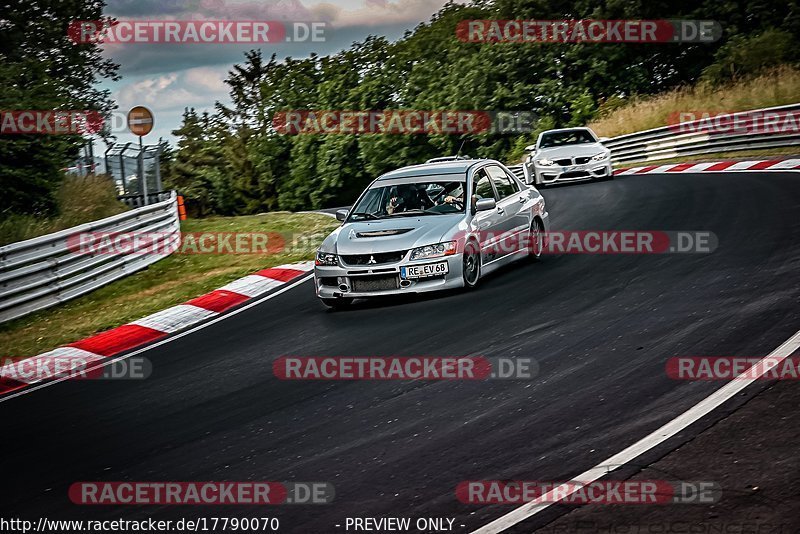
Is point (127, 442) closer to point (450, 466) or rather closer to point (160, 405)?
point (160, 405)

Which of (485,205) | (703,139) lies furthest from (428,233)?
(703,139)

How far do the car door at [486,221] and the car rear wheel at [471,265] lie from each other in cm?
17

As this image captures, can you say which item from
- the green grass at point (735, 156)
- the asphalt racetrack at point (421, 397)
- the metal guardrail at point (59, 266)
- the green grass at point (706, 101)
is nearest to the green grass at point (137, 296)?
the metal guardrail at point (59, 266)

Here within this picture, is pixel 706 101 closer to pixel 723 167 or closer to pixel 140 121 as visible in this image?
pixel 723 167

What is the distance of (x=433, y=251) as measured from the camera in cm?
1088

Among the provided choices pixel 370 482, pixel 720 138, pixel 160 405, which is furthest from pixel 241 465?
pixel 720 138

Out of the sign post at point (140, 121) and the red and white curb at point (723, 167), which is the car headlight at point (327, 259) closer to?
the sign post at point (140, 121)

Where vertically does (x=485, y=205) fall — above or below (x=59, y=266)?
above

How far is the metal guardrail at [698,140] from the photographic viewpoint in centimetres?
2531

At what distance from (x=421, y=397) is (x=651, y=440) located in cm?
203

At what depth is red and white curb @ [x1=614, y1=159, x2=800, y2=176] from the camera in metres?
21.0

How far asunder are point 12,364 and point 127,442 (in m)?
4.76

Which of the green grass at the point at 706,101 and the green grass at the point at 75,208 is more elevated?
the green grass at the point at 706,101

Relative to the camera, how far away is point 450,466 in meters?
5.61
